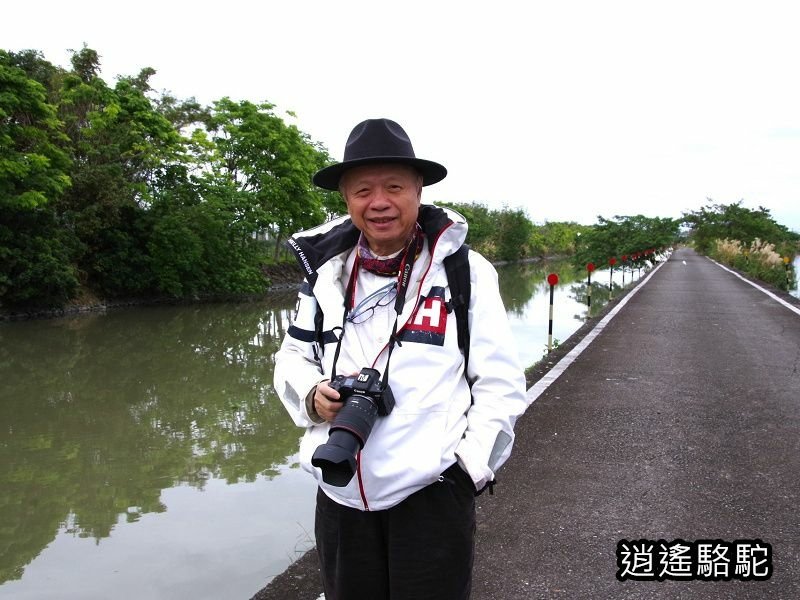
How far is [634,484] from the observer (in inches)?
171

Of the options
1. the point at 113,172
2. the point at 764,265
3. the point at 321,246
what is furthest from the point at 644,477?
the point at 764,265

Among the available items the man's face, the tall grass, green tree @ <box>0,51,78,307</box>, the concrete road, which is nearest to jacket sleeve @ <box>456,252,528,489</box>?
the man's face

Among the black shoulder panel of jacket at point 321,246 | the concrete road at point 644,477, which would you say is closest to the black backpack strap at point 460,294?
the black shoulder panel of jacket at point 321,246

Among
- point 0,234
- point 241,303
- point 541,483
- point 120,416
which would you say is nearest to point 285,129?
point 241,303

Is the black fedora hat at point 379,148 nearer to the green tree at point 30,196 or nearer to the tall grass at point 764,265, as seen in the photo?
the green tree at point 30,196

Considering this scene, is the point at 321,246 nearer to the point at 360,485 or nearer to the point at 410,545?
the point at 360,485

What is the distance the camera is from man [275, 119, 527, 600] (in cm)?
186

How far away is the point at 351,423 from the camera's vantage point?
5.72ft

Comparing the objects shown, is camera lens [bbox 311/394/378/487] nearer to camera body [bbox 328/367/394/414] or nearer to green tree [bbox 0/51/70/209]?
camera body [bbox 328/367/394/414]

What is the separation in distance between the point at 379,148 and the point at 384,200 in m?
0.16

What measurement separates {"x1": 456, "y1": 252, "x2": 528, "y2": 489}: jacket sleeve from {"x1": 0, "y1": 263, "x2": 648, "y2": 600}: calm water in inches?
111

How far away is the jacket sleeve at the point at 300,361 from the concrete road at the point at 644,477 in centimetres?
156

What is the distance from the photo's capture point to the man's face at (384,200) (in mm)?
2010

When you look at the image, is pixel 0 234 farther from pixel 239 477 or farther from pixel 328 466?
pixel 328 466
